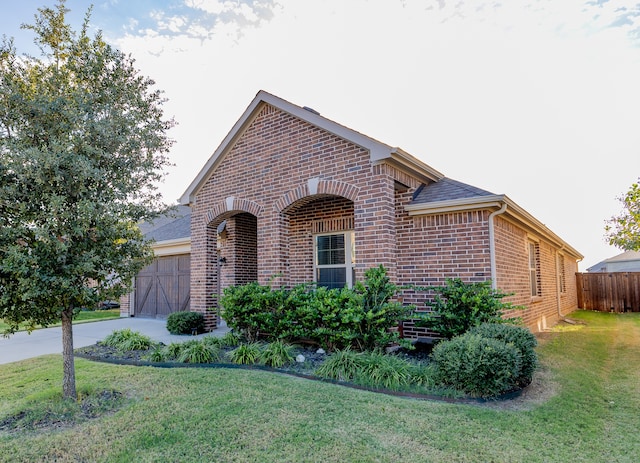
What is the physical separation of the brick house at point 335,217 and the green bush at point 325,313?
627mm

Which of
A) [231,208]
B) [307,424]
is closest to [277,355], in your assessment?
[307,424]

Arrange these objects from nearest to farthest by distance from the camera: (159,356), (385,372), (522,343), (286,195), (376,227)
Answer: (522,343) → (385,372) → (159,356) → (376,227) → (286,195)

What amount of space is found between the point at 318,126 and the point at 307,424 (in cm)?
600

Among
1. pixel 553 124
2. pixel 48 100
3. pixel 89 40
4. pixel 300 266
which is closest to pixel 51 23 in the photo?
pixel 89 40

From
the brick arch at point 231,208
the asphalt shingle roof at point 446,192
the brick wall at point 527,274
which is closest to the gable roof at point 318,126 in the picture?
the asphalt shingle roof at point 446,192

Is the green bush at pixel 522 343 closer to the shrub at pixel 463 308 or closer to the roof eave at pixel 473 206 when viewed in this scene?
the shrub at pixel 463 308

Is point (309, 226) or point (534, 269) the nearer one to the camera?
point (309, 226)

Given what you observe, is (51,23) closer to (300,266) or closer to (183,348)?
(183,348)

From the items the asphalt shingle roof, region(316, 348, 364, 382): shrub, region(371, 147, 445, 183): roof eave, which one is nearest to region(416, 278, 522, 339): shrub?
region(316, 348, 364, 382): shrub

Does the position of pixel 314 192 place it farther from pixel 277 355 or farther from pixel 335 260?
pixel 277 355

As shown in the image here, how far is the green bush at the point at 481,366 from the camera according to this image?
15.5 feet

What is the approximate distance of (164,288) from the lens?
45.3 ft

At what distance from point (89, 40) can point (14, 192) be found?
2300 millimetres

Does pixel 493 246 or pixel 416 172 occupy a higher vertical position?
pixel 416 172
